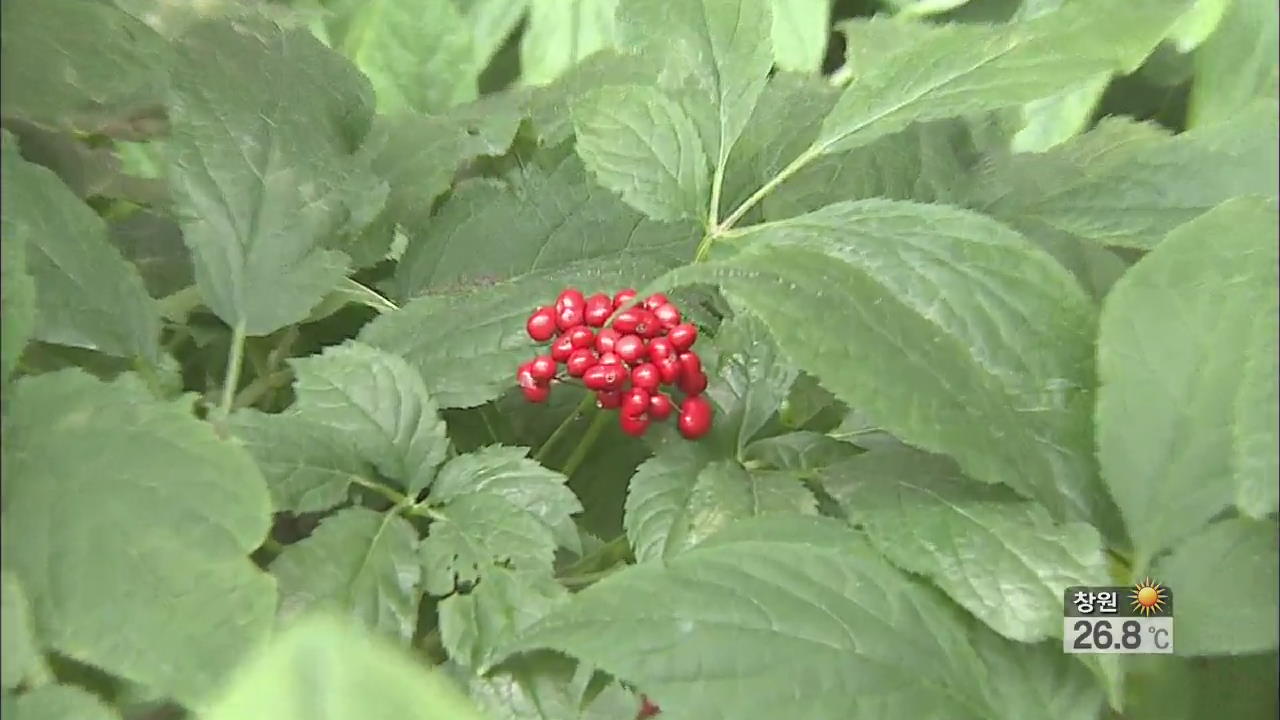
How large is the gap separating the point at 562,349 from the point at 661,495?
0.23 ft

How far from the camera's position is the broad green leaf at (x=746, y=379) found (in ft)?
1.32

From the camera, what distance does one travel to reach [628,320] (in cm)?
40

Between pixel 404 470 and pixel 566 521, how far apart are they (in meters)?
0.07

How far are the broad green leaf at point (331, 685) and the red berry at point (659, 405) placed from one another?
0.17 meters

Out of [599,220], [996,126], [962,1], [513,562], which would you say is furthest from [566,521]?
[962,1]

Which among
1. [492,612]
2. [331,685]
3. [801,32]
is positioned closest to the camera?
[331,685]

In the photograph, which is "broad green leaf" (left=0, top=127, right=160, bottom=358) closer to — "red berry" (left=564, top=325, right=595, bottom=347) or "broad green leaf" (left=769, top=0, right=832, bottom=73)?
"red berry" (left=564, top=325, right=595, bottom=347)

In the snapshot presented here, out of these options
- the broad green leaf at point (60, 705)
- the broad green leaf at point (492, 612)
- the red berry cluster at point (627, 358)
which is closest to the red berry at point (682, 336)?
the red berry cluster at point (627, 358)

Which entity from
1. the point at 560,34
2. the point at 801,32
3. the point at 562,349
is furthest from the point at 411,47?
the point at 562,349

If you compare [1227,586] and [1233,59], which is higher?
[1233,59]

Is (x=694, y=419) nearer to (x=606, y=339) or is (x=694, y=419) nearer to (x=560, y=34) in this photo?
(x=606, y=339)

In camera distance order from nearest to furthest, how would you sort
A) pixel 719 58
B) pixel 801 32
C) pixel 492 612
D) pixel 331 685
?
1. pixel 331 685
2. pixel 492 612
3. pixel 719 58
4. pixel 801 32

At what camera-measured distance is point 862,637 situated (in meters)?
0.32
